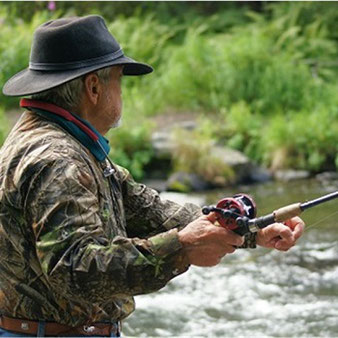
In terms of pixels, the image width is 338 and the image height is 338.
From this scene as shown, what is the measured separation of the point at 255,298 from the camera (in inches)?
298

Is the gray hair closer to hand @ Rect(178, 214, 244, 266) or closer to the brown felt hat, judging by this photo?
the brown felt hat

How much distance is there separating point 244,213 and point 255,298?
511 cm

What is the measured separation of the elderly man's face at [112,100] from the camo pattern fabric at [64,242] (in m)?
0.15

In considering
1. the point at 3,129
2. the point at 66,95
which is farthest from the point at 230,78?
the point at 66,95

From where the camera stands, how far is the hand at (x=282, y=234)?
8.93 feet

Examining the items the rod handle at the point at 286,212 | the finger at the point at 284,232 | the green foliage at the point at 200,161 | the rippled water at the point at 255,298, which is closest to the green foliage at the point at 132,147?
the green foliage at the point at 200,161

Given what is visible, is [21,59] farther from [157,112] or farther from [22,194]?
[22,194]

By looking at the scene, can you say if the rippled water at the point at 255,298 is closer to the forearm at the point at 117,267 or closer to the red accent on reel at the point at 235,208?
the red accent on reel at the point at 235,208

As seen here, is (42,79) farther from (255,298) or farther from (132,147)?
(132,147)

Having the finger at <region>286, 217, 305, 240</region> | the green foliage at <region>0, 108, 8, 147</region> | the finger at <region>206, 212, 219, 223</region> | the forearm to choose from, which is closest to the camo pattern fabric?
the forearm

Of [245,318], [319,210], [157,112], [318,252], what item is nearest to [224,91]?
[157,112]

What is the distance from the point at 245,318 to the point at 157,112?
8347 mm

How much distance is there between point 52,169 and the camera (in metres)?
2.52

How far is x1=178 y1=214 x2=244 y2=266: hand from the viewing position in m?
2.48
